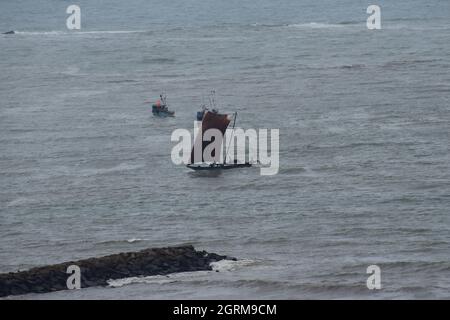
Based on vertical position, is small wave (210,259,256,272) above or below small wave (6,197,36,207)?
below

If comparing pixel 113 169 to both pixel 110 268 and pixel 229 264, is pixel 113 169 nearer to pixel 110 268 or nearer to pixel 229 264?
pixel 229 264

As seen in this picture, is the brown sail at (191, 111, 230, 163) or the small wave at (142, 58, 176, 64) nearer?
the brown sail at (191, 111, 230, 163)

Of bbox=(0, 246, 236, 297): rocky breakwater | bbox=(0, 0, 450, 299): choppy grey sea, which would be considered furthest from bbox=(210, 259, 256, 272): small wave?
bbox=(0, 246, 236, 297): rocky breakwater

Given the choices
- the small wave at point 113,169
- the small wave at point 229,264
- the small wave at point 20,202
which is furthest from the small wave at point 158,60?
the small wave at point 229,264

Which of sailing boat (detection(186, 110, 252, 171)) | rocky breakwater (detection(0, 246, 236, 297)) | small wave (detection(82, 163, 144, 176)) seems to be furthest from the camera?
small wave (detection(82, 163, 144, 176))

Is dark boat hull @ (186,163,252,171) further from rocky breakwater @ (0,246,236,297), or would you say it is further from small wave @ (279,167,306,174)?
rocky breakwater @ (0,246,236,297)

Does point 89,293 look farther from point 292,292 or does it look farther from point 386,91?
point 386,91
